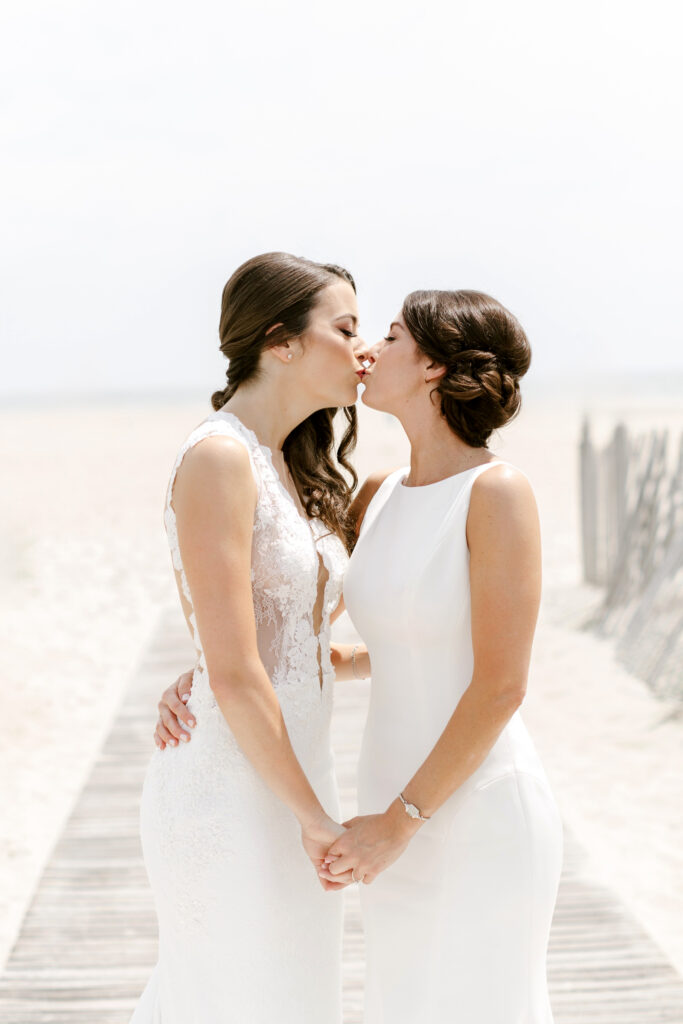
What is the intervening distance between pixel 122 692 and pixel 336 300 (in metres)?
5.89

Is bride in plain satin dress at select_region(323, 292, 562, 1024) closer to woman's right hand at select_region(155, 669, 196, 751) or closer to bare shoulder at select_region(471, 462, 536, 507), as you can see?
bare shoulder at select_region(471, 462, 536, 507)

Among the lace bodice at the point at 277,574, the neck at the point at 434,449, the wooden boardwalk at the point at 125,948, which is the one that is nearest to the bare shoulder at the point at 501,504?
the neck at the point at 434,449

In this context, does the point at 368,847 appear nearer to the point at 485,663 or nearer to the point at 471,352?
the point at 485,663

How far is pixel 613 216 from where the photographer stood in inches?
3740

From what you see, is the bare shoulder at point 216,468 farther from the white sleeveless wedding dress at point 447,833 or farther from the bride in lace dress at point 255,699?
the white sleeveless wedding dress at point 447,833

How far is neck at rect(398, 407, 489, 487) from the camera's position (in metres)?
2.32

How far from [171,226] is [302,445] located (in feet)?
250

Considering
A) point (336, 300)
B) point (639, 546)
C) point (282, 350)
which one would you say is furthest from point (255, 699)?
point (639, 546)

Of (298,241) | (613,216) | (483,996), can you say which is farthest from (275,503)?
(613,216)

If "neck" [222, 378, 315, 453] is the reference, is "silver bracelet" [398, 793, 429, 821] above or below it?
below

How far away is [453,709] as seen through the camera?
223 centimetres

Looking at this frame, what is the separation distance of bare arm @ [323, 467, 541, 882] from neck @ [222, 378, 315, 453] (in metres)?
0.54

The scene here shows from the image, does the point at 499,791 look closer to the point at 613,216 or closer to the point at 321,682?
the point at 321,682

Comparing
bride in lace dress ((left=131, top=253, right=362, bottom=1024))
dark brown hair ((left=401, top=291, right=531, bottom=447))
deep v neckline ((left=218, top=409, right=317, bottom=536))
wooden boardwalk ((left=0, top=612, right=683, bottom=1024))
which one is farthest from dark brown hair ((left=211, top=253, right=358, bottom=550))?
wooden boardwalk ((left=0, top=612, right=683, bottom=1024))
